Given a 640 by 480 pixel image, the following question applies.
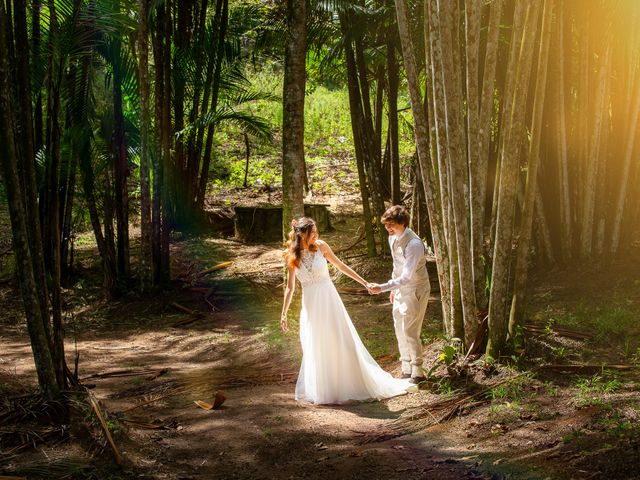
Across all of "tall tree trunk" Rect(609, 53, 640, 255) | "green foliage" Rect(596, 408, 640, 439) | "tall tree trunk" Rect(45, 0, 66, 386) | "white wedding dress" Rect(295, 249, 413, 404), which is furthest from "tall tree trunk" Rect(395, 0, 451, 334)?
"tall tree trunk" Rect(609, 53, 640, 255)

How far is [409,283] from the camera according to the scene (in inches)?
238

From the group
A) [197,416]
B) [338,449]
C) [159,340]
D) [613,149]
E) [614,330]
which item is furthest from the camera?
[159,340]

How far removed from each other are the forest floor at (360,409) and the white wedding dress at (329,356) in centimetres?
20

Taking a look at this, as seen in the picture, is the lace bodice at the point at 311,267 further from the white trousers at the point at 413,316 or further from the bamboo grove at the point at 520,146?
the bamboo grove at the point at 520,146

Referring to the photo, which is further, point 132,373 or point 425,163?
point 132,373

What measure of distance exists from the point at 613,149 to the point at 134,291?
741 cm

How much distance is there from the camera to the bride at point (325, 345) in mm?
6047

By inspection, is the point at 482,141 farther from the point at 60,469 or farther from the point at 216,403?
the point at 60,469

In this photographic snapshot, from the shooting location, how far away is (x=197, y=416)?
5539 millimetres

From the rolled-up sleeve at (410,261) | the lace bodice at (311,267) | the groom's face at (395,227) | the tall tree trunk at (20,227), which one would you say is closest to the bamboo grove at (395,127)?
the tall tree trunk at (20,227)

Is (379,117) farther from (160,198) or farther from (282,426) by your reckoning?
(282,426)

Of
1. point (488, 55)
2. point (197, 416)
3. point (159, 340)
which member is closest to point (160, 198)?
point (159, 340)

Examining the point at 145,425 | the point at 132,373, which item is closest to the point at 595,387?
the point at 145,425

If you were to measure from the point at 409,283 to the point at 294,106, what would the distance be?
11.9 ft
